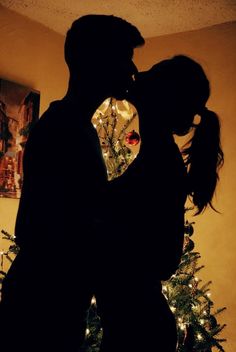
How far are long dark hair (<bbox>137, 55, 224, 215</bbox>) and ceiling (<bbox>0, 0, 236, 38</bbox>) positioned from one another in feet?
6.69

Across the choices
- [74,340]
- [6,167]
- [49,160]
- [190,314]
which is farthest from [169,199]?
[6,167]

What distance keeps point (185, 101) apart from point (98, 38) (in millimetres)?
291

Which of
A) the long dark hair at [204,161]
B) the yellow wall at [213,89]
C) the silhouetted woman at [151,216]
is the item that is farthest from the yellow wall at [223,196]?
the silhouetted woman at [151,216]

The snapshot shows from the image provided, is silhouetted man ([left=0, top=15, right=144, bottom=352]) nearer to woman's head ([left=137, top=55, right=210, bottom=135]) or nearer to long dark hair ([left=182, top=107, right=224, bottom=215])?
woman's head ([left=137, top=55, right=210, bottom=135])

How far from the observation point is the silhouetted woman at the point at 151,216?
0.96m

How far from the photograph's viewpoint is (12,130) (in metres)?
3.04

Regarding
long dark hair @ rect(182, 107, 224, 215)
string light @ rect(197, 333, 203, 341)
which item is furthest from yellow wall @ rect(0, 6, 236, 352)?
long dark hair @ rect(182, 107, 224, 215)

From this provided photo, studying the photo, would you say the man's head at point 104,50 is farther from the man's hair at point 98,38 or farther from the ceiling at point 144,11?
the ceiling at point 144,11

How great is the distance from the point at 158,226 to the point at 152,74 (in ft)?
1.35

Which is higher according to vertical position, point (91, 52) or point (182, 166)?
point (91, 52)

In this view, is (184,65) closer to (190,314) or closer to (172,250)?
(172,250)

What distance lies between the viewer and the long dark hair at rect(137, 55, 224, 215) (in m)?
1.05

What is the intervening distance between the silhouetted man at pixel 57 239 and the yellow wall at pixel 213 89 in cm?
215

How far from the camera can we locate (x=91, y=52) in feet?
3.52
